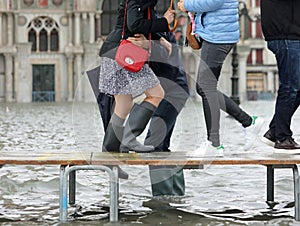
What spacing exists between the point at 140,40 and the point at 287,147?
1.52m

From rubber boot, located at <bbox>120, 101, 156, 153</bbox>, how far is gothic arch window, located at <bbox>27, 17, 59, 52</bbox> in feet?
130

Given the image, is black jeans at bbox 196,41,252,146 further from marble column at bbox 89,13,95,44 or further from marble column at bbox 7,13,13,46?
marble column at bbox 89,13,95,44

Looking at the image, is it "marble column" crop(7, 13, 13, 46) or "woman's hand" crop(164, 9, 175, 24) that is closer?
"woman's hand" crop(164, 9, 175, 24)

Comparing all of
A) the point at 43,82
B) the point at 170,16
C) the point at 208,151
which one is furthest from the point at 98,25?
the point at 208,151

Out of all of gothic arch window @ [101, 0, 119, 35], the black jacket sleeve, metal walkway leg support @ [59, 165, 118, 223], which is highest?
gothic arch window @ [101, 0, 119, 35]

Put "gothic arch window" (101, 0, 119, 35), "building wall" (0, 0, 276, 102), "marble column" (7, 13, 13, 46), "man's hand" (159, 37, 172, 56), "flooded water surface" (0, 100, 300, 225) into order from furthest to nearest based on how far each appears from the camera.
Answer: "gothic arch window" (101, 0, 119, 35), "building wall" (0, 0, 276, 102), "marble column" (7, 13, 13, 46), "man's hand" (159, 37, 172, 56), "flooded water surface" (0, 100, 300, 225)

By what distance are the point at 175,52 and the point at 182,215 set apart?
1.48 meters

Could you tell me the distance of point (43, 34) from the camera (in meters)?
45.6

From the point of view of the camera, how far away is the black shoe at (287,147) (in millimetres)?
6273

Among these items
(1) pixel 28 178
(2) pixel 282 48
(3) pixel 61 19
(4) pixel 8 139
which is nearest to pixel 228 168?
(1) pixel 28 178

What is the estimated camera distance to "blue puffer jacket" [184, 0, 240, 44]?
6.23m

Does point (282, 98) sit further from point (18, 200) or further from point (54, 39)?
point (54, 39)

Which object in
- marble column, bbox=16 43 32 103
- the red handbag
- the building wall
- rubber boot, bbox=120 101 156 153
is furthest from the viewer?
marble column, bbox=16 43 32 103

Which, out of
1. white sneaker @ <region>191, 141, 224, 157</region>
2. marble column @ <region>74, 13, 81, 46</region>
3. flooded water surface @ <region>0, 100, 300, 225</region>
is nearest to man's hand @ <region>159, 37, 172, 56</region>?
flooded water surface @ <region>0, 100, 300, 225</region>
